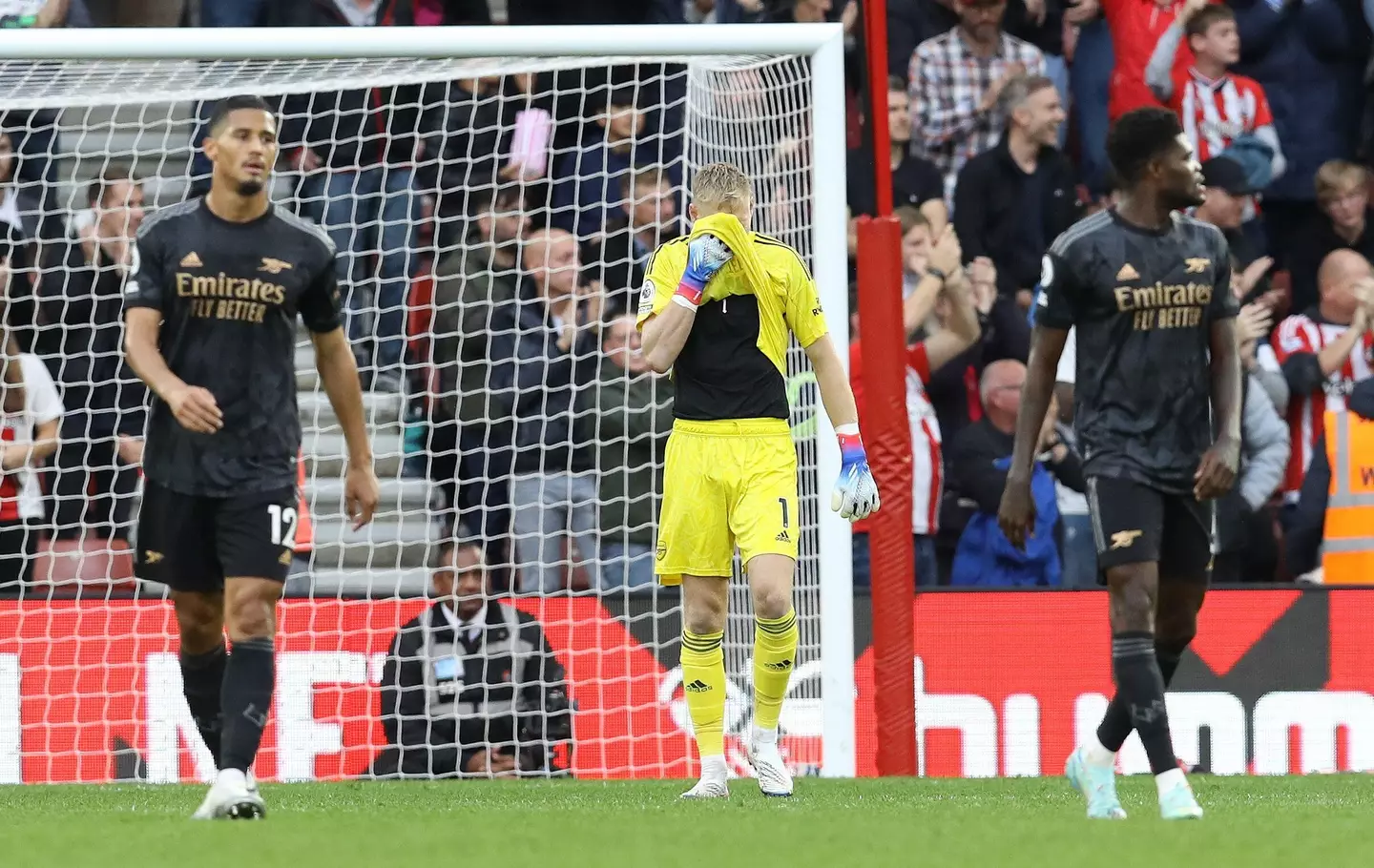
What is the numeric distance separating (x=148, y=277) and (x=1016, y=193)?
6006 millimetres

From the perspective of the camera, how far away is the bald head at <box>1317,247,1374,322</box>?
34.9 ft

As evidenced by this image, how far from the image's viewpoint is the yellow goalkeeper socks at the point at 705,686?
714 cm

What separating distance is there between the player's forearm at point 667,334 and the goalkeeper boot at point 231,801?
1.92m

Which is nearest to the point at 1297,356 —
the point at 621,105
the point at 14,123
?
the point at 621,105

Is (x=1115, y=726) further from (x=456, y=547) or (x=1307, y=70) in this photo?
(x=1307, y=70)

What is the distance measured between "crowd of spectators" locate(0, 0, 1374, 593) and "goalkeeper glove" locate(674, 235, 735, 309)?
2.15 metres

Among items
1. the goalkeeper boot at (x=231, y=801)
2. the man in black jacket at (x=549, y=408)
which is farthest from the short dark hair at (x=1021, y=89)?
the goalkeeper boot at (x=231, y=801)

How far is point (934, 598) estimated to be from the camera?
901 centimetres

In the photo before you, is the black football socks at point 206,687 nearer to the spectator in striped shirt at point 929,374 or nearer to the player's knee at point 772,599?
the player's knee at point 772,599

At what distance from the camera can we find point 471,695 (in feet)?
30.2

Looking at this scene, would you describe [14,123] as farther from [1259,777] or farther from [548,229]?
[1259,777]

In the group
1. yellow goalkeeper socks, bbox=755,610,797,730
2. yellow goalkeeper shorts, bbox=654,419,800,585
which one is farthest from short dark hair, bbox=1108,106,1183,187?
yellow goalkeeper socks, bbox=755,610,797,730

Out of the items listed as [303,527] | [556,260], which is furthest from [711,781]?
[556,260]

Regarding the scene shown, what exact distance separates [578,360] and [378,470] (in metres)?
1.13
